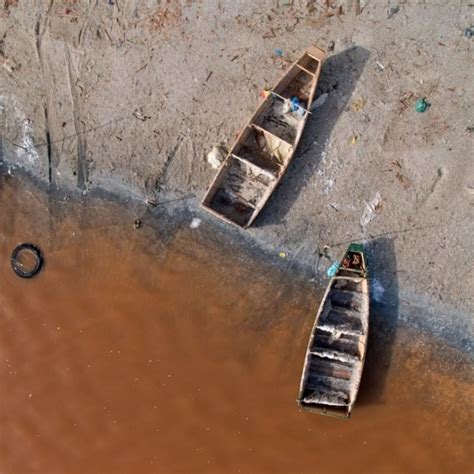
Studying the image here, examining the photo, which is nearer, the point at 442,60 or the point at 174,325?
the point at 442,60

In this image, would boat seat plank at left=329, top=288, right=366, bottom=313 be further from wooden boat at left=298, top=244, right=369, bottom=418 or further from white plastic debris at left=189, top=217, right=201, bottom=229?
white plastic debris at left=189, top=217, right=201, bottom=229

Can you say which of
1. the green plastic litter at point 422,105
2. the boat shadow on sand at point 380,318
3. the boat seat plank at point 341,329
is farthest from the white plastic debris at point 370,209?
the boat seat plank at point 341,329

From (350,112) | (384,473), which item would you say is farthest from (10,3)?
(384,473)

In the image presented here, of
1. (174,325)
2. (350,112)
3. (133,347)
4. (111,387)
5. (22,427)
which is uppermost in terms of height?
(350,112)

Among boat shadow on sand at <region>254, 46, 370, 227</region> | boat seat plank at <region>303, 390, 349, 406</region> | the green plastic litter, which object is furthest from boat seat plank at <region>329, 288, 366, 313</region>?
the green plastic litter

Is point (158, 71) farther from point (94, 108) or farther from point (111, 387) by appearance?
point (111, 387)

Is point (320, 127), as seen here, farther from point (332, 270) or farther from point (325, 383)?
point (325, 383)

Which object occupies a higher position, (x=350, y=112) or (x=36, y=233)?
(x=350, y=112)
